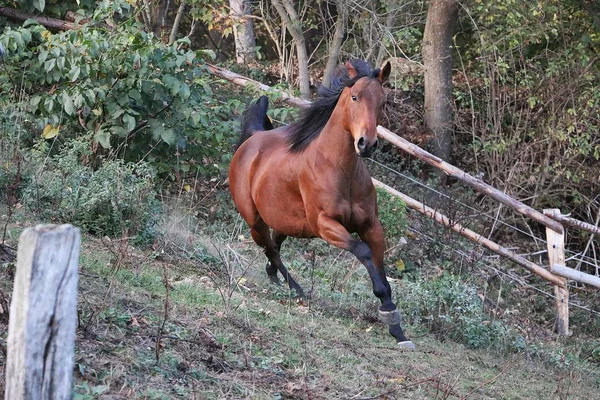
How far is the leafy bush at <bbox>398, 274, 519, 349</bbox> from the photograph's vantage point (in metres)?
7.95

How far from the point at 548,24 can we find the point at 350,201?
377 inches

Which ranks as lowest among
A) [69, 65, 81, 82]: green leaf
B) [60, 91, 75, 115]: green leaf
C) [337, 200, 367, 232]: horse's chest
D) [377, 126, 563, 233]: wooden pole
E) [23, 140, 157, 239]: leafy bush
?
[377, 126, 563, 233]: wooden pole

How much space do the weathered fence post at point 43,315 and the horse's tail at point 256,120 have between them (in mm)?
6374

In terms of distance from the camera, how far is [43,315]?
2.98 metres

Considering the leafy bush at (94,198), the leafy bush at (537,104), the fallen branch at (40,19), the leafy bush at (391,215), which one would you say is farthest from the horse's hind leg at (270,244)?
the leafy bush at (537,104)

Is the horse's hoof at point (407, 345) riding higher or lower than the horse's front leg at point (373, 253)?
lower

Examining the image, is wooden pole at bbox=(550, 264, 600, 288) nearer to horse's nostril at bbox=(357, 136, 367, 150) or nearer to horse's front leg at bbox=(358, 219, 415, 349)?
horse's front leg at bbox=(358, 219, 415, 349)

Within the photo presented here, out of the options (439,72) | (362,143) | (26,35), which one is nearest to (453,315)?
(362,143)

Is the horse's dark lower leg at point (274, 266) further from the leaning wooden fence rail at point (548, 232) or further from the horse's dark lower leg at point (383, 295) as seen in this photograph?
the leaning wooden fence rail at point (548, 232)

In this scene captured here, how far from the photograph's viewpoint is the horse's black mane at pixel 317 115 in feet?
24.5

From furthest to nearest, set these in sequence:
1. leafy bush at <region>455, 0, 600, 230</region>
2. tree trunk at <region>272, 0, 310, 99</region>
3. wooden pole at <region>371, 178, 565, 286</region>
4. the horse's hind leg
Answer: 1. leafy bush at <region>455, 0, 600, 230</region>
2. tree trunk at <region>272, 0, 310, 99</region>
3. wooden pole at <region>371, 178, 565, 286</region>
4. the horse's hind leg

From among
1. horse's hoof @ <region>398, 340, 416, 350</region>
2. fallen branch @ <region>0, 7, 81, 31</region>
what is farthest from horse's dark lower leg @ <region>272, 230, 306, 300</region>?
fallen branch @ <region>0, 7, 81, 31</region>

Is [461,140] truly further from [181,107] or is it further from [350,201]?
[350,201]

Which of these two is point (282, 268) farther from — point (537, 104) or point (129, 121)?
point (537, 104)
